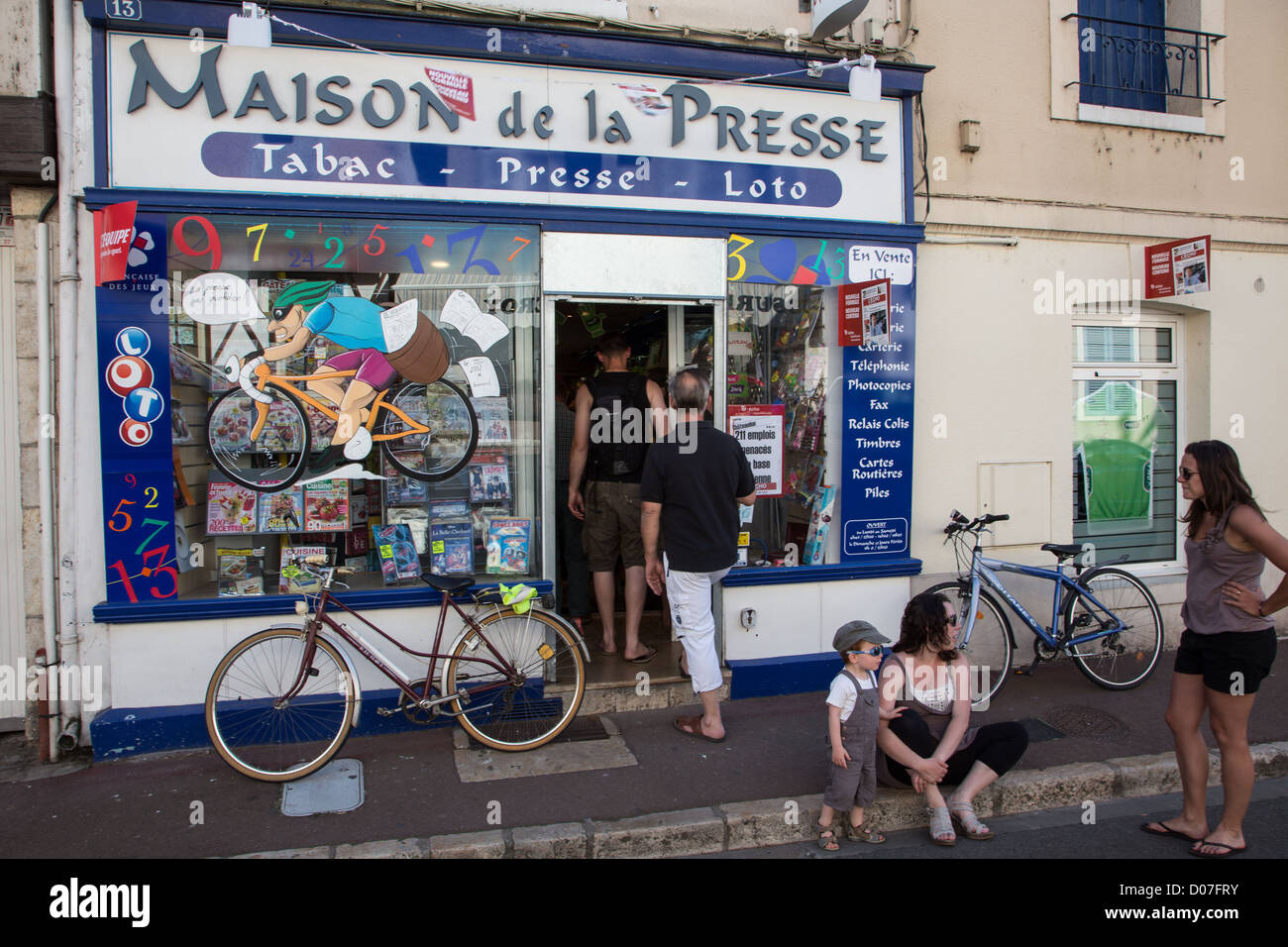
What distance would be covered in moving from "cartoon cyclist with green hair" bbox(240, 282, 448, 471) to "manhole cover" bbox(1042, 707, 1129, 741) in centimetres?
441

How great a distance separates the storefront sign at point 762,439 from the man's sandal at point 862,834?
99.1 inches

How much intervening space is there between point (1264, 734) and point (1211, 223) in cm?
403

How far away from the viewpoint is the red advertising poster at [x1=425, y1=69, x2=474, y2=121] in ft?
17.8

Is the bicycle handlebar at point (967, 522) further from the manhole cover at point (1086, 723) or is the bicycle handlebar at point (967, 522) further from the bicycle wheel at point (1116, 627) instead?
the manhole cover at point (1086, 723)

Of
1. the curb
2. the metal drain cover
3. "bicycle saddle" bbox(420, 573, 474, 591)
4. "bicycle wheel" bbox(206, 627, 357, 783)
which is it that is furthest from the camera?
"bicycle saddle" bbox(420, 573, 474, 591)

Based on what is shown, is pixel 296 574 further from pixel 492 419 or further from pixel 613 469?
pixel 613 469

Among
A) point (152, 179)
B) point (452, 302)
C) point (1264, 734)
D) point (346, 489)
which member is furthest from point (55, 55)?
point (1264, 734)

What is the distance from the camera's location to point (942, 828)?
4133mm

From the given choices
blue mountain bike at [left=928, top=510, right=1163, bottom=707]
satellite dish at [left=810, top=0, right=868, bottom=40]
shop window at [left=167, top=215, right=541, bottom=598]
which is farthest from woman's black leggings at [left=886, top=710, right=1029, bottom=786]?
satellite dish at [left=810, top=0, right=868, bottom=40]

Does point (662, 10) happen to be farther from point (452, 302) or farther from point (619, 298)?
point (452, 302)

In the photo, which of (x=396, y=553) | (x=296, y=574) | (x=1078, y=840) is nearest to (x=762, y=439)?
(x=396, y=553)

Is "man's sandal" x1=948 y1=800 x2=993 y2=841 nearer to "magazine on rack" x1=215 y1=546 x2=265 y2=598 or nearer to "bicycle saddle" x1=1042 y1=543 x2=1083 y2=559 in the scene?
"bicycle saddle" x1=1042 y1=543 x2=1083 y2=559

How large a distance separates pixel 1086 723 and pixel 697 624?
2523 millimetres

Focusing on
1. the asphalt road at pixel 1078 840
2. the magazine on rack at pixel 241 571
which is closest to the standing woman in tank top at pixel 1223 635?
the asphalt road at pixel 1078 840
